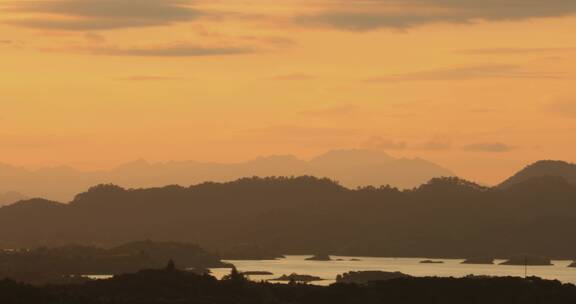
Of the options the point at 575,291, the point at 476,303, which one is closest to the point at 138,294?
the point at 476,303

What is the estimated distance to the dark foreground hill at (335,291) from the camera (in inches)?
5807

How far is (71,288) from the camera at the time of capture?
155000 millimetres

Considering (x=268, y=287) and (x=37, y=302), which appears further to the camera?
(x=268, y=287)

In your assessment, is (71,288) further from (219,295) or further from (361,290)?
(361,290)

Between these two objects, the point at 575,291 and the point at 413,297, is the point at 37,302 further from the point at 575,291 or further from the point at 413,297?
the point at 575,291

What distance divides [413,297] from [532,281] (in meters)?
12.3

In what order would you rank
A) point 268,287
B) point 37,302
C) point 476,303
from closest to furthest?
point 37,302
point 476,303
point 268,287

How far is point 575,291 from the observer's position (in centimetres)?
14912

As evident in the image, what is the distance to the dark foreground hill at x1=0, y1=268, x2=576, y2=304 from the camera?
14750 cm

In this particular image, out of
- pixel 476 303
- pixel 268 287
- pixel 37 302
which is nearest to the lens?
pixel 37 302

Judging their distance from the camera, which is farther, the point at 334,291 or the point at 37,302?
the point at 334,291

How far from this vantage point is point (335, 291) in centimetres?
15150

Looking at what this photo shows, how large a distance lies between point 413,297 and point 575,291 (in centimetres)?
1438

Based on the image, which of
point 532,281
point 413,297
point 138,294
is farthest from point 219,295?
point 532,281
